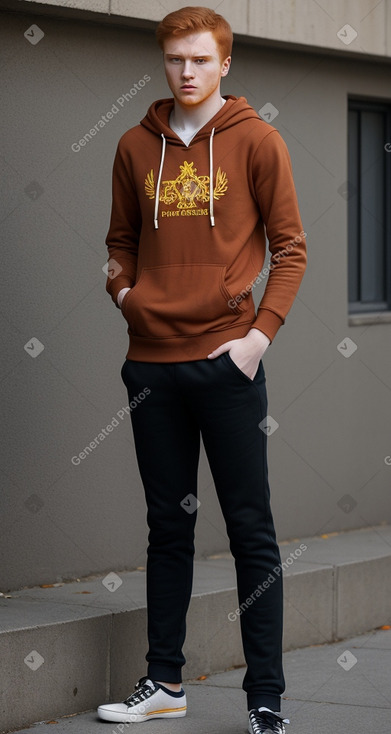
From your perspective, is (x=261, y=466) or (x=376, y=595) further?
(x=376, y=595)

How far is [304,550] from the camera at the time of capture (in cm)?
606

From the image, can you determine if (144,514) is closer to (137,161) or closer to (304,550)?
(304,550)

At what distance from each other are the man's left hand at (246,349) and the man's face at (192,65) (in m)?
0.73

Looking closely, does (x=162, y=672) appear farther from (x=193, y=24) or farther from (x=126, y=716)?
(x=193, y=24)

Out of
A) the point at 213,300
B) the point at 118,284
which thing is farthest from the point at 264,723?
the point at 118,284

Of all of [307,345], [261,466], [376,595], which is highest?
[307,345]

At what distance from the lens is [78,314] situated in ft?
17.4

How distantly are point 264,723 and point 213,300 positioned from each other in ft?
4.21

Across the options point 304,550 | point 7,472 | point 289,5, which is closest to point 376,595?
point 304,550

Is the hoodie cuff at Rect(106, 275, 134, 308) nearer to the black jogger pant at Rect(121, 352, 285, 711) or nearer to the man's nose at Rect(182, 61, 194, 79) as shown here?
the black jogger pant at Rect(121, 352, 285, 711)

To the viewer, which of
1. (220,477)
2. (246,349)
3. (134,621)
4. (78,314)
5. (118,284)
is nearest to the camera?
(246,349)

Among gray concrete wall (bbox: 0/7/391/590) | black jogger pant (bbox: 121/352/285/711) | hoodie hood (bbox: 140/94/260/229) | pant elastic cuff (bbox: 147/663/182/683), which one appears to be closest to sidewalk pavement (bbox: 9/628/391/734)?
pant elastic cuff (bbox: 147/663/182/683)

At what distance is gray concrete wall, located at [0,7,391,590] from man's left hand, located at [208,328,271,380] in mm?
1443

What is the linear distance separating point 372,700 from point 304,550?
1470mm
